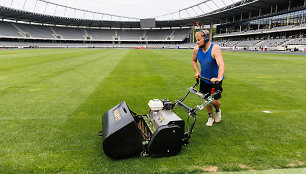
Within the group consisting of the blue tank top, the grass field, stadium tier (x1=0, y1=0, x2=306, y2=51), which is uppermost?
stadium tier (x1=0, y1=0, x2=306, y2=51)

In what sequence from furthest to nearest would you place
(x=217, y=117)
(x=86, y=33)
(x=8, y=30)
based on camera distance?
1. (x=86, y=33)
2. (x=8, y=30)
3. (x=217, y=117)

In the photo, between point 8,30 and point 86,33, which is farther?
point 86,33

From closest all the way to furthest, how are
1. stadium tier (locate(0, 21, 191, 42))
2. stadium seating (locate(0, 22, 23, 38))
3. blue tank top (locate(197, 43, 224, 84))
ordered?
blue tank top (locate(197, 43, 224, 84))
stadium seating (locate(0, 22, 23, 38))
stadium tier (locate(0, 21, 191, 42))

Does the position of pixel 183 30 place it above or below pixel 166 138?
above

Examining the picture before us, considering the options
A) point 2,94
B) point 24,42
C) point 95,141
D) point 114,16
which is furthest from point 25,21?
point 95,141

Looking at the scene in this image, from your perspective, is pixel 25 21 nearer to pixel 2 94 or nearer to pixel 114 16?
pixel 114 16

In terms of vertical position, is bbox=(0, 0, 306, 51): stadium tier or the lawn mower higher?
bbox=(0, 0, 306, 51): stadium tier

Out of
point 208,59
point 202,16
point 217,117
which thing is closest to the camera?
point 208,59

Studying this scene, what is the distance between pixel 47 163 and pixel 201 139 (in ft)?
8.30

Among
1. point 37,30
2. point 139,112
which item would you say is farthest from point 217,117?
point 37,30

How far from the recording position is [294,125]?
4.17 meters

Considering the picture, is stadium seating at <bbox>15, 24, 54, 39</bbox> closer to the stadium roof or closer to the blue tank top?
the stadium roof

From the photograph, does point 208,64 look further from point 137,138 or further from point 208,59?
point 137,138

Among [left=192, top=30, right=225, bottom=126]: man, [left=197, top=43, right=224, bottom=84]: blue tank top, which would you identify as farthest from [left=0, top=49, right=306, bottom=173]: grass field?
[left=197, top=43, right=224, bottom=84]: blue tank top
